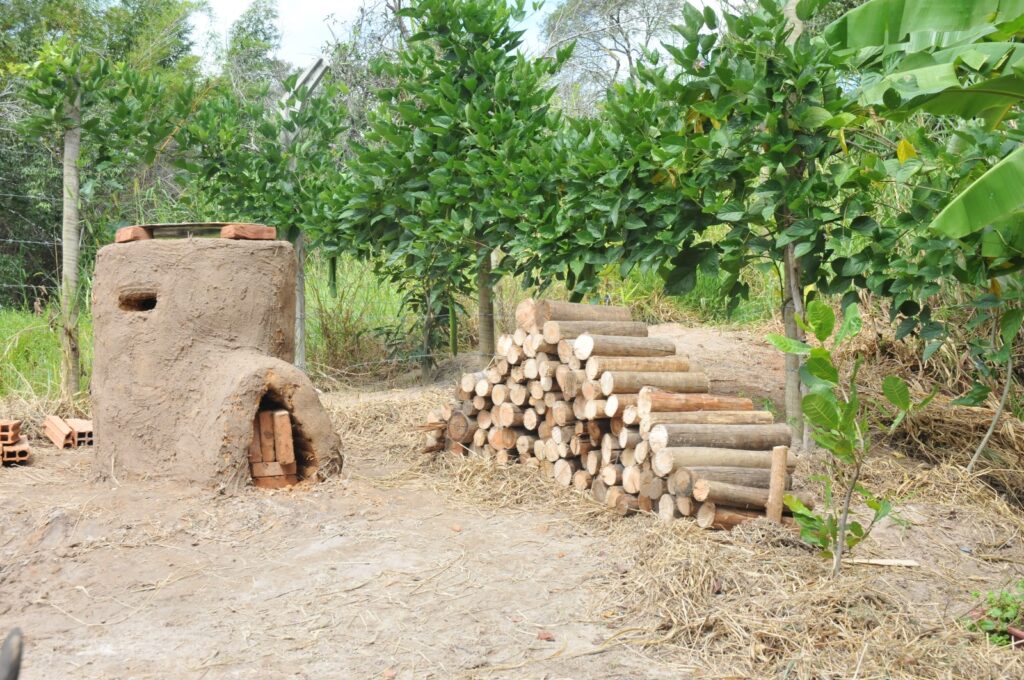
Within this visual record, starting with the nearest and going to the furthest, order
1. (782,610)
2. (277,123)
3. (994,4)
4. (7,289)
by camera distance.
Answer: (782,610)
(994,4)
(277,123)
(7,289)

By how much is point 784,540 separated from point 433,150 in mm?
4798

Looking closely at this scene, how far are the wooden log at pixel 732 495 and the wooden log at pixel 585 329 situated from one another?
58.6 inches

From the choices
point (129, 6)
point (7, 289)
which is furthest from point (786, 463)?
point (129, 6)

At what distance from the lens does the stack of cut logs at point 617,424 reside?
493cm

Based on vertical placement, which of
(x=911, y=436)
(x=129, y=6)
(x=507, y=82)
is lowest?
(x=911, y=436)

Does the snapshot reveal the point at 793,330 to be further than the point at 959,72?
Yes

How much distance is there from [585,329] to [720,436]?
1269mm

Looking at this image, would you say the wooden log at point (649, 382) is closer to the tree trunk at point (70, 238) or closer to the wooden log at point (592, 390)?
the wooden log at point (592, 390)

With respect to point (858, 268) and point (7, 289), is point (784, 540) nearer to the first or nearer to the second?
point (858, 268)

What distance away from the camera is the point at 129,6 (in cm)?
1884

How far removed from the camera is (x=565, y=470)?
19.2 ft

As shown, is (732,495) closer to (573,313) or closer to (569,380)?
(569,380)

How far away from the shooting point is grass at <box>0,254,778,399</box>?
29.5 feet

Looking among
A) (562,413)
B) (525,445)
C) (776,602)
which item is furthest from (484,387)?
(776,602)
